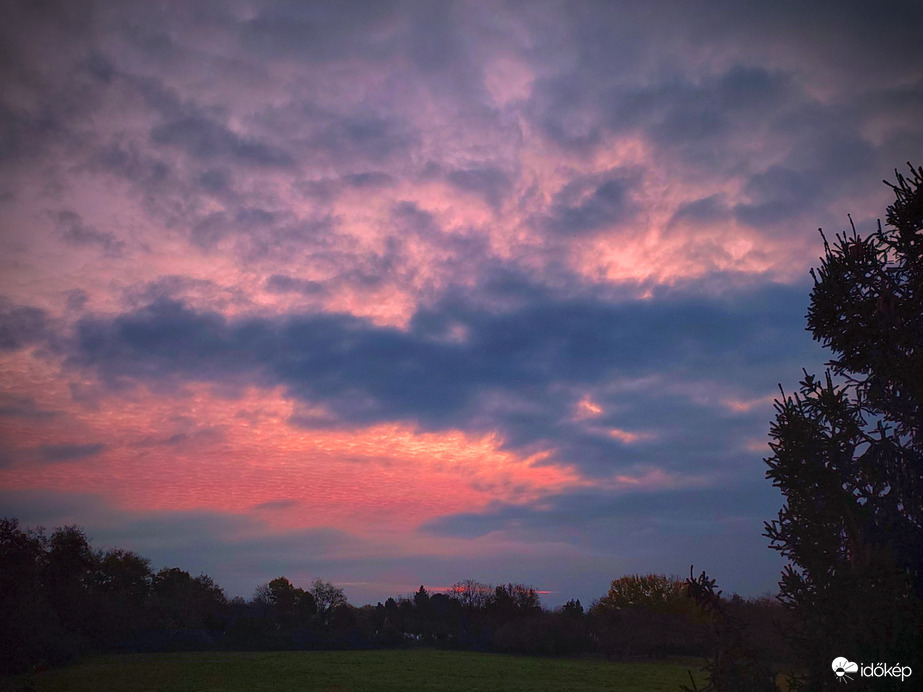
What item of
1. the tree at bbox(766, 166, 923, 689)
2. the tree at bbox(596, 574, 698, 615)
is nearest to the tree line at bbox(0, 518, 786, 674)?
the tree at bbox(596, 574, 698, 615)

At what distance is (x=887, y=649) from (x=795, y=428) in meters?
3.24

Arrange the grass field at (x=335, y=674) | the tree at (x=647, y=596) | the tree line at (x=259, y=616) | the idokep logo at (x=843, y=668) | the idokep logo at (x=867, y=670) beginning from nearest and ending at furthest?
1. the idokep logo at (x=867, y=670)
2. the idokep logo at (x=843, y=668)
3. the grass field at (x=335, y=674)
4. the tree line at (x=259, y=616)
5. the tree at (x=647, y=596)

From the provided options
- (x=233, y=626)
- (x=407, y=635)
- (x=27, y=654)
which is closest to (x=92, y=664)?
(x=27, y=654)

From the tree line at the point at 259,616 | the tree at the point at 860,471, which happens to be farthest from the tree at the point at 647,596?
the tree at the point at 860,471

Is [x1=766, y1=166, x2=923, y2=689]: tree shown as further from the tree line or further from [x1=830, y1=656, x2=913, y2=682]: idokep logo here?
the tree line

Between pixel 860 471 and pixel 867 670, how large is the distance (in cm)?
414

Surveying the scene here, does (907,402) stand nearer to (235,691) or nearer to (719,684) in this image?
(719,684)

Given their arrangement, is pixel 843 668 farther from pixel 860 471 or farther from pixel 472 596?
pixel 472 596

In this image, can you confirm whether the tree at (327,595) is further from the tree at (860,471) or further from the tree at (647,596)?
the tree at (860,471)

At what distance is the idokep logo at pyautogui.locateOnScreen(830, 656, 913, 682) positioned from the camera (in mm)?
7289

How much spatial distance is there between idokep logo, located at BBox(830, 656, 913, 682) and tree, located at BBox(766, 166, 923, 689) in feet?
0.31

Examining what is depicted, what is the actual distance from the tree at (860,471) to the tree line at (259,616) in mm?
38131

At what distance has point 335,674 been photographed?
49406mm

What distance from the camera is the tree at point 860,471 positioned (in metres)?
8.09
